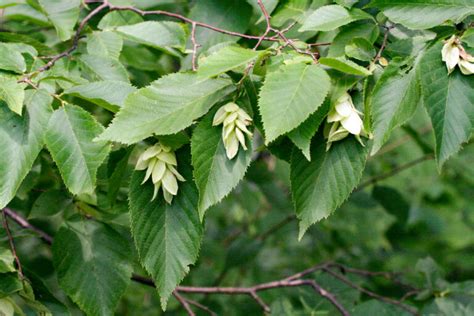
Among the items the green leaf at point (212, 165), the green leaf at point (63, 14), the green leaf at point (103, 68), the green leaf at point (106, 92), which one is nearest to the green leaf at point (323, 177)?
the green leaf at point (212, 165)

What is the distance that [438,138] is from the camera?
1.36 meters

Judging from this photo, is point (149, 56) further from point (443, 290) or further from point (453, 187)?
point (453, 187)

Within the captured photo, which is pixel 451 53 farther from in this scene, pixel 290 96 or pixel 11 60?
pixel 11 60

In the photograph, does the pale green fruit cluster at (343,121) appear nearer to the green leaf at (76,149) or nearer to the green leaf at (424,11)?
the green leaf at (424,11)

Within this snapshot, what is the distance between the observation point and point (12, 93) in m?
1.38

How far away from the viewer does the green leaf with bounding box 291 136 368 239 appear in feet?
4.69

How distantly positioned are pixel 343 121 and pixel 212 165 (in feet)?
0.95

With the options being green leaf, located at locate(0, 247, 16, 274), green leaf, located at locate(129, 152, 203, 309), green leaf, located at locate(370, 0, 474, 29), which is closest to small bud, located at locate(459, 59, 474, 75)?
green leaf, located at locate(370, 0, 474, 29)

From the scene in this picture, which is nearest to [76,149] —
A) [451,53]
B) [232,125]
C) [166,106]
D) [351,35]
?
[166,106]

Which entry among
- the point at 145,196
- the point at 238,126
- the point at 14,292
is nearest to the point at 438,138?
the point at 238,126

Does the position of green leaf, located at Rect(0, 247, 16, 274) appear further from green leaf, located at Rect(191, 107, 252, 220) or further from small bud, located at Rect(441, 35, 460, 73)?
small bud, located at Rect(441, 35, 460, 73)

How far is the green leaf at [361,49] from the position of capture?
1458 millimetres

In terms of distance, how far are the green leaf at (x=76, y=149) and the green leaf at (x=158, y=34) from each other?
0.45 m

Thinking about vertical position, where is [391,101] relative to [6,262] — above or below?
above
